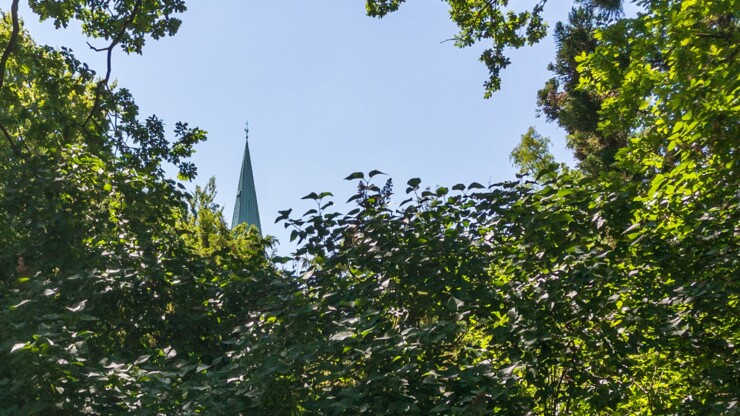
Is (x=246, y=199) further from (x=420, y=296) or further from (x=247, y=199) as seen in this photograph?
(x=420, y=296)

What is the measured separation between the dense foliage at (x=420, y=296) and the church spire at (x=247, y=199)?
48409 millimetres

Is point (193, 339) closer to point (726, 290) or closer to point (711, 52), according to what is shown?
point (726, 290)

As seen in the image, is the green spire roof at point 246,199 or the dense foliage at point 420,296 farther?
the green spire roof at point 246,199

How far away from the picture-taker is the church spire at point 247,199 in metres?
54.0

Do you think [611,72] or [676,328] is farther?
[611,72]

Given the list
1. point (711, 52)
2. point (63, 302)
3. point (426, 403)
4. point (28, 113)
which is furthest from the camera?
A: point (28, 113)

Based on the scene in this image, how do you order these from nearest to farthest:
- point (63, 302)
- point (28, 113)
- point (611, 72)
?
point (63, 302)
point (611, 72)
point (28, 113)

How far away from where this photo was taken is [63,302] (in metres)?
5.11

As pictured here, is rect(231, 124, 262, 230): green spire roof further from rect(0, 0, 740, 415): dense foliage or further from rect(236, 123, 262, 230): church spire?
rect(0, 0, 740, 415): dense foliage

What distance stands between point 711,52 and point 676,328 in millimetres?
3039

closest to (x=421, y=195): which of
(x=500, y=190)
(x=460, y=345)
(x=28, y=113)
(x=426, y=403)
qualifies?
(x=500, y=190)

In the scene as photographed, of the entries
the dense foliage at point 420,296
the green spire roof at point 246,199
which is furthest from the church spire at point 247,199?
the dense foliage at point 420,296

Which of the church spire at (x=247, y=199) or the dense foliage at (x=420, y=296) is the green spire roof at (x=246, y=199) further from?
the dense foliage at (x=420, y=296)

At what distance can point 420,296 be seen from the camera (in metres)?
4.36
